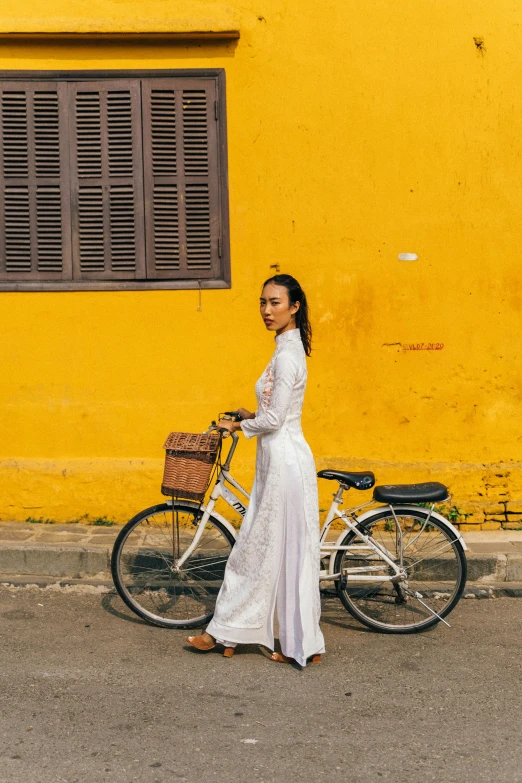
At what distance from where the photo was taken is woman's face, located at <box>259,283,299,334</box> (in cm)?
476

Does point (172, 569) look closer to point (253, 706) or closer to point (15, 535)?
point (253, 706)

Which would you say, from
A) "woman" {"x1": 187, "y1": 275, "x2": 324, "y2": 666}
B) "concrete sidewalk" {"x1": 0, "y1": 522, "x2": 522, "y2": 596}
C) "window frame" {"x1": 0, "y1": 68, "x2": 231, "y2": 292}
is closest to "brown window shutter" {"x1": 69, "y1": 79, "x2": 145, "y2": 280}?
"window frame" {"x1": 0, "y1": 68, "x2": 231, "y2": 292}

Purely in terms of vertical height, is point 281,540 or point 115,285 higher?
point 115,285

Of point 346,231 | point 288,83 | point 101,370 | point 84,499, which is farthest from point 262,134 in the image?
point 84,499

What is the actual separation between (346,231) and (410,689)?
3.62 m

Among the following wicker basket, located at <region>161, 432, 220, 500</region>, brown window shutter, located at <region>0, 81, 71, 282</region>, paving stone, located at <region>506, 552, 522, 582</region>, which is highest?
brown window shutter, located at <region>0, 81, 71, 282</region>

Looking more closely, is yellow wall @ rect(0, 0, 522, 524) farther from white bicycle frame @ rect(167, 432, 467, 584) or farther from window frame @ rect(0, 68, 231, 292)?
white bicycle frame @ rect(167, 432, 467, 584)

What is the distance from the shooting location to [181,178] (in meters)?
7.07

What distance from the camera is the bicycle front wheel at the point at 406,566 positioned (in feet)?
17.0

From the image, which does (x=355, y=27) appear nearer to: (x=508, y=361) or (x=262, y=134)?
(x=262, y=134)

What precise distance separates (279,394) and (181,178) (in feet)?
9.49

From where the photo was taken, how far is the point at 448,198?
702 cm

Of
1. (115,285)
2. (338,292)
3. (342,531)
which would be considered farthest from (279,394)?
(115,285)

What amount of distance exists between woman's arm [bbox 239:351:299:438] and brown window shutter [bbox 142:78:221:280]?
8.18 feet
